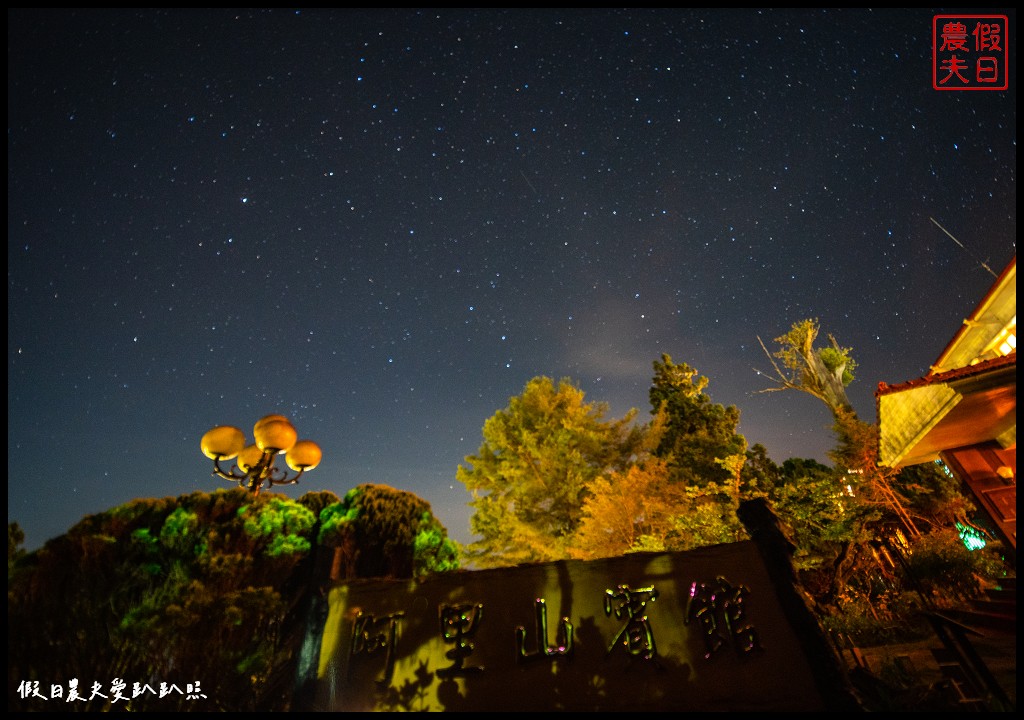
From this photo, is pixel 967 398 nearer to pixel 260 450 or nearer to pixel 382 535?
pixel 382 535

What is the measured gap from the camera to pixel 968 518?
37.0 ft

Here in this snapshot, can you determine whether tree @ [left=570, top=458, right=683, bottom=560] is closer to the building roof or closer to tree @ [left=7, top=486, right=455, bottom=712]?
the building roof

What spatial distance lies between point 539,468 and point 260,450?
1154 centimetres

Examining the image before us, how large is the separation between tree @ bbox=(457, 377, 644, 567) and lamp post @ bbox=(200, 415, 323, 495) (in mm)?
10527

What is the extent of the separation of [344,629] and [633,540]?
995 cm

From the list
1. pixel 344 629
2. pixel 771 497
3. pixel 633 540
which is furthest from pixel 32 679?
pixel 771 497

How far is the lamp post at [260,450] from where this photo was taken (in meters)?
6.56

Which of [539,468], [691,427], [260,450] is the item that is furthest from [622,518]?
[260,450]

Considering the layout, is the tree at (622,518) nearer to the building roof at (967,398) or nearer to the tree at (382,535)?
the building roof at (967,398)

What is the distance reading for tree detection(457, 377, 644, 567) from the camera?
632 inches

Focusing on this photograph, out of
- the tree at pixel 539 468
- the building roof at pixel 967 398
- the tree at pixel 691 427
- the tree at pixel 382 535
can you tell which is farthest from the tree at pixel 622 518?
the tree at pixel 382 535

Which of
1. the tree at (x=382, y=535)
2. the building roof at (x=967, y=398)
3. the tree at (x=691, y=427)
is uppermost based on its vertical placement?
the tree at (x=691, y=427)

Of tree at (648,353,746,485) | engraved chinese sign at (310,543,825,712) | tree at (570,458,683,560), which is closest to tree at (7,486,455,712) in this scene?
engraved chinese sign at (310,543,825,712)

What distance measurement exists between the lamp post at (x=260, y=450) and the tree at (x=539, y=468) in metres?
10.5
